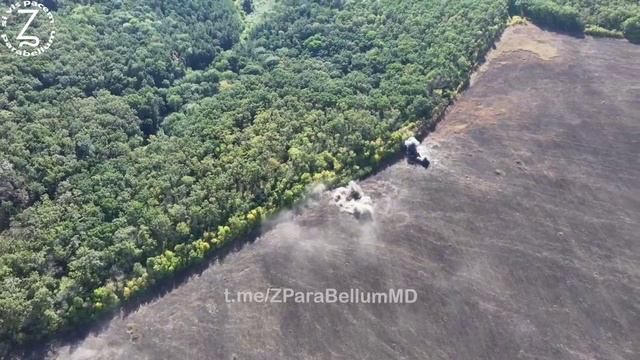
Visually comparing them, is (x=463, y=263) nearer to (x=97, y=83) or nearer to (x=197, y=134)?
(x=197, y=134)

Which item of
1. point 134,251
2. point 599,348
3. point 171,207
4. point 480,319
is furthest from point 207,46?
point 599,348

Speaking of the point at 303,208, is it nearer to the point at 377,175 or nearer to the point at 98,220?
the point at 377,175

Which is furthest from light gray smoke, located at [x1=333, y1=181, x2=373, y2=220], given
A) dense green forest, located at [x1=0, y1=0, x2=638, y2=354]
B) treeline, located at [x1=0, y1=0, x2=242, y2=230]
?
treeline, located at [x1=0, y1=0, x2=242, y2=230]

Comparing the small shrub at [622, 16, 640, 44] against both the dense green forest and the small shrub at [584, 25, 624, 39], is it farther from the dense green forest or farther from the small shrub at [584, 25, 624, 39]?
the small shrub at [584, 25, 624, 39]

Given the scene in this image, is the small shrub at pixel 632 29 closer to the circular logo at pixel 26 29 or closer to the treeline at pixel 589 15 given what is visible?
the treeline at pixel 589 15

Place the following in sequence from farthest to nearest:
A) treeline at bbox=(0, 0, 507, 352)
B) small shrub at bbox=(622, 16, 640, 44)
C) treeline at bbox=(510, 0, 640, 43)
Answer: treeline at bbox=(510, 0, 640, 43) < small shrub at bbox=(622, 16, 640, 44) < treeline at bbox=(0, 0, 507, 352)

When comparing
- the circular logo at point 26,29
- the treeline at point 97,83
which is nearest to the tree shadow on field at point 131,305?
the treeline at point 97,83

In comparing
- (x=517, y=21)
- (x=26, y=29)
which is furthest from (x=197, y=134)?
(x=517, y=21)
